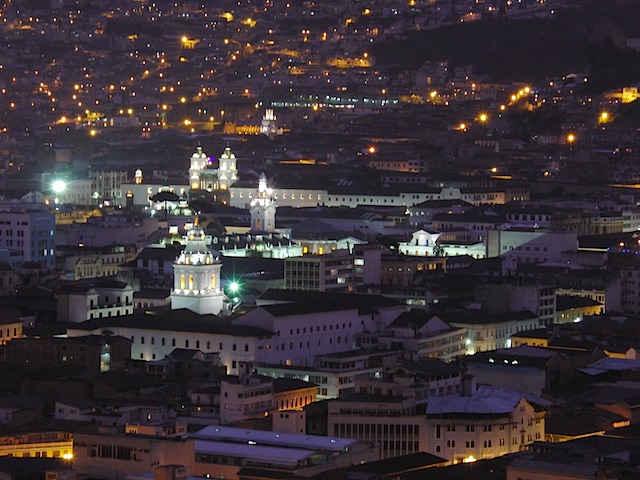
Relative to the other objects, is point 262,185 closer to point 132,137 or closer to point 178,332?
point 178,332

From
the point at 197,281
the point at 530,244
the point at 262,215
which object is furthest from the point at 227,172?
the point at 197,281

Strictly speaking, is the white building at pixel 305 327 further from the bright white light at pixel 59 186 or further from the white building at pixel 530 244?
the bright white light at pixel 59 186

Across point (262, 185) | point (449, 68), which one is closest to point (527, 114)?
point (449, 68)

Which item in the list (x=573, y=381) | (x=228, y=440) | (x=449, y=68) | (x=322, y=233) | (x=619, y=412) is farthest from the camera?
(x=449, y=68)

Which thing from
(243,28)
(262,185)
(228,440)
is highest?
(243,28)

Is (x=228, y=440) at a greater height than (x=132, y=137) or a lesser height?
lesser

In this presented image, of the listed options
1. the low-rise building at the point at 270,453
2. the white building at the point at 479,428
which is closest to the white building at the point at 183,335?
the white building at the point at 479,428

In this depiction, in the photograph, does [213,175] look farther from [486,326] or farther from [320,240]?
[486,326]
